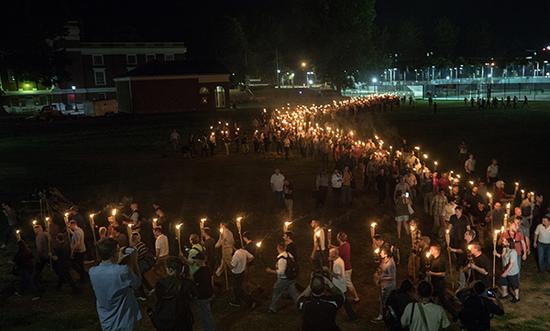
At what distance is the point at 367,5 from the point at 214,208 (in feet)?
214

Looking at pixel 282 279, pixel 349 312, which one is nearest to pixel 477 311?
pixel 349 312

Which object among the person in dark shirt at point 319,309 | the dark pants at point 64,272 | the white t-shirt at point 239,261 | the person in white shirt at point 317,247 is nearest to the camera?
the person in dark shirt at point 319,309

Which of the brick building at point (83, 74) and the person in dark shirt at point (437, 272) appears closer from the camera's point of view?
the person in dark shirt at point (437, 272)

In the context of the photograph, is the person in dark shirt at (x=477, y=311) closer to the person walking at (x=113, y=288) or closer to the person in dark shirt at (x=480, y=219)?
the person walking at (x=113, y=288)

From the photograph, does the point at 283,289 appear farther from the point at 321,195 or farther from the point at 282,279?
the point at 321,195

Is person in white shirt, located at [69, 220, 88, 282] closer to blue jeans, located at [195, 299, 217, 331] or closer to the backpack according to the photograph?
blue jeans, located at [195, 299, 217, 331]

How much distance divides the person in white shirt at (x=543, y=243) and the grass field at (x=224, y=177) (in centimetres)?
34

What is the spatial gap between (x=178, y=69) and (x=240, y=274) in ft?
165

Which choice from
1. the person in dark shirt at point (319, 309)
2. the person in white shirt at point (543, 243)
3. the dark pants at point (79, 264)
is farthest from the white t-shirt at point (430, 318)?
the dark pants at point (79, 264)

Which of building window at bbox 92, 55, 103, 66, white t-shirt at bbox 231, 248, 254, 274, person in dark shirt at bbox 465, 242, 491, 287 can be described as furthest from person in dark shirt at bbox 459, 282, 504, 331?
building window at bbox 92, 55, 103, 66

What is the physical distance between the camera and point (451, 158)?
25.9 m

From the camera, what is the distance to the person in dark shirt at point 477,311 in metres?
6.55

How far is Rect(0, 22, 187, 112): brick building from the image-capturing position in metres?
71.9

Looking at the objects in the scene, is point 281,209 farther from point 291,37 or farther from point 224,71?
point 291,37
